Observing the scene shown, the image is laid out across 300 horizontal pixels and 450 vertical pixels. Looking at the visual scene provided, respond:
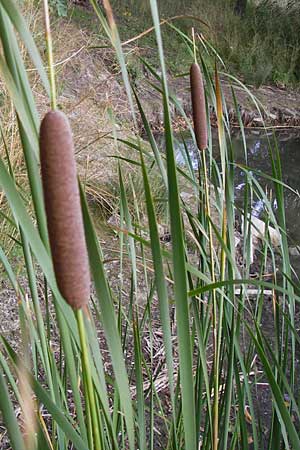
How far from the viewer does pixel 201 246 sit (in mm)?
632

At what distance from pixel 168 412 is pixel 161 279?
120 centimetres

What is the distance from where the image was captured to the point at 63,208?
9.4 inches

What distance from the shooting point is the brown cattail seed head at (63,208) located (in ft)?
0.79

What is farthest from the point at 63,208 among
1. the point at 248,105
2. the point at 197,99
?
the point at 248,105

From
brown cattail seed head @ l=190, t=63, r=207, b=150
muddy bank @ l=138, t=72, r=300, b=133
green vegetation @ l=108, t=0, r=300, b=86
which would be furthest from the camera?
green vegetation @ l=108, t=0, r=300, b=86

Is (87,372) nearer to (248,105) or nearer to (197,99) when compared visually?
(197,99)

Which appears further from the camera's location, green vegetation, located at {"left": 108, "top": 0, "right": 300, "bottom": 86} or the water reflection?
green vegetation, located at {"left": 108, "top": 0, "right": 300, "bottom": 86}

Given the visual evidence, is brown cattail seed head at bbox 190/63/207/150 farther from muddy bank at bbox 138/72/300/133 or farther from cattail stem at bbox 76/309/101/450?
muddy bank at bbox 138/72/300/133

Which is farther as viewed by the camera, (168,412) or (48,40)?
(168,412)

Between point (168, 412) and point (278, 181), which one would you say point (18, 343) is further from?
point (278, 181)

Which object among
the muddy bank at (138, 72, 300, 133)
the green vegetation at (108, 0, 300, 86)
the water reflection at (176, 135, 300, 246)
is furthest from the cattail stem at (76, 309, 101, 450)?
the green vegetation at (108, 0, 300, 86)

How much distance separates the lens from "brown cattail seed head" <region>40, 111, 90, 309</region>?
24cm

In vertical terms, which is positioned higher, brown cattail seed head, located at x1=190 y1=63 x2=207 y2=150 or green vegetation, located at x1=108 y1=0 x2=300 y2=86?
green vegetation, located at x1=108 y1=0 x2=300 y2=86

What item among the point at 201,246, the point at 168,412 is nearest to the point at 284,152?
the point at 168,412
